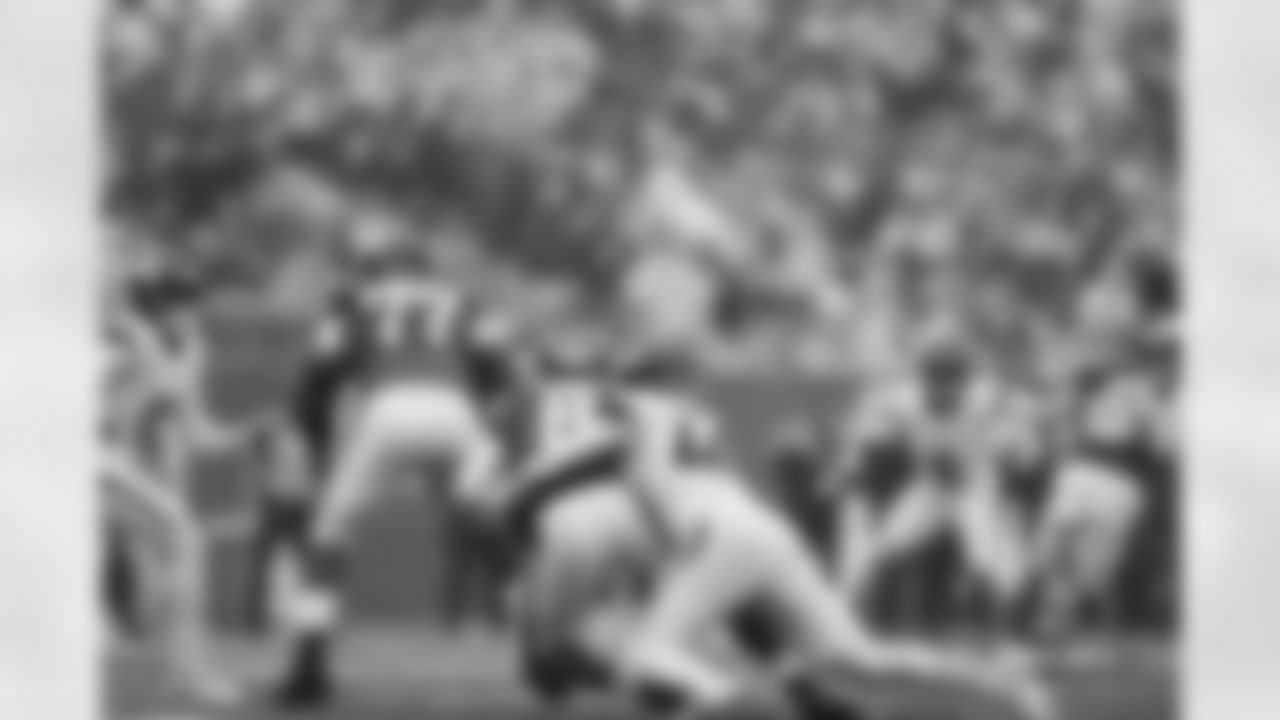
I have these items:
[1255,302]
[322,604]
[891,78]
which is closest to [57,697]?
[322,604]

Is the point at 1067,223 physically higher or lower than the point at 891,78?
lower

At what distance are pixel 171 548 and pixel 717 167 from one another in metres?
0.55

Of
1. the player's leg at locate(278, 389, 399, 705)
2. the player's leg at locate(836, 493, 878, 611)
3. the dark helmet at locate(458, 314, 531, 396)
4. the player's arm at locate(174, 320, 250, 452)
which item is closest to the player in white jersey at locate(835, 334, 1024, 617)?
the player's leg at locate(836, 493, 878, 611)

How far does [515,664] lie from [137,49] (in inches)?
23.8

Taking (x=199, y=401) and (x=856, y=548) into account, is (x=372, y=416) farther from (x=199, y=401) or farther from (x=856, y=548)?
(x=856, y=548)

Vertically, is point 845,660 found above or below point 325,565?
below

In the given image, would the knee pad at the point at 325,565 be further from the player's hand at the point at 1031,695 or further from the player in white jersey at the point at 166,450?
the player's hand at the point at 1031,695

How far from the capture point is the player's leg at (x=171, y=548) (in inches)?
69.5

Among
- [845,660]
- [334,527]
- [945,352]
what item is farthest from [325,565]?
[945,352]

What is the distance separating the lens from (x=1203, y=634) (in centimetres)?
174

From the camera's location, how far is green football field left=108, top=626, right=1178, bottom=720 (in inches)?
68.4

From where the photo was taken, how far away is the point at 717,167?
1763 millimetres

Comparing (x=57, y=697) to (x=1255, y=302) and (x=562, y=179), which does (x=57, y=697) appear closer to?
(x=562, y=179)

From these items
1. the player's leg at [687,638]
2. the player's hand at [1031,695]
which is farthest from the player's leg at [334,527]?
the player's hand at [1031,695]
